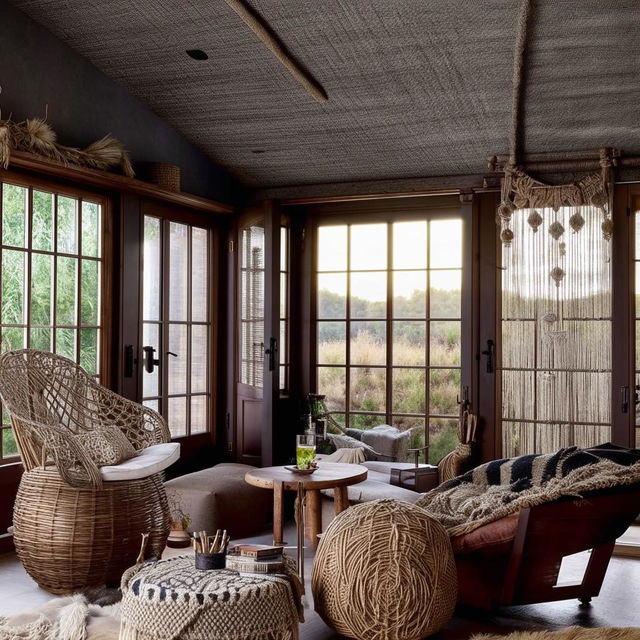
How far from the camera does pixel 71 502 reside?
12.1 ft

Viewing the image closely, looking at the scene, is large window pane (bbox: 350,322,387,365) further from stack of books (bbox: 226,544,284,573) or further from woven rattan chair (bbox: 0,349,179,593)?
stack of books (bbox: 226,544,284,573)

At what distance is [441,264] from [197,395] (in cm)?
193

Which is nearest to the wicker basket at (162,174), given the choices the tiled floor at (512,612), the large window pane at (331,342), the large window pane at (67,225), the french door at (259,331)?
the large window pane at (67,225)

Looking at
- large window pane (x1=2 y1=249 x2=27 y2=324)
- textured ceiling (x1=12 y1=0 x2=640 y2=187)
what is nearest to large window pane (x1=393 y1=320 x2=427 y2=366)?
textured ceiling (x1=12 y1=0 x2=640 y2=187)

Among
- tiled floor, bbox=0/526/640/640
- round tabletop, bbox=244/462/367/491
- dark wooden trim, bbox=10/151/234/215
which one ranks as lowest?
tiled floor, bbox=0/526/640/640

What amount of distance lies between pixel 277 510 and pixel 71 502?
0.93 meters

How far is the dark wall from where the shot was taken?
426cm

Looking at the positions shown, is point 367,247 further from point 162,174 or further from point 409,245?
point 162,174

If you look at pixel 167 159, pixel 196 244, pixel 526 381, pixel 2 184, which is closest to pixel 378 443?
pixel 526 381

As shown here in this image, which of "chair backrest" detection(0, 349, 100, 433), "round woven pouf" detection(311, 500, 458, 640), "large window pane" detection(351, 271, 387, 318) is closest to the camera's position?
"round woven pouf" detection(311, 500, 458, 640)

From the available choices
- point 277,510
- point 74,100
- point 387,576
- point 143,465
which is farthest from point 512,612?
point 74,100

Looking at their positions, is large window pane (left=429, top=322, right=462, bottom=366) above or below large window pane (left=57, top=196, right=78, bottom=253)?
below

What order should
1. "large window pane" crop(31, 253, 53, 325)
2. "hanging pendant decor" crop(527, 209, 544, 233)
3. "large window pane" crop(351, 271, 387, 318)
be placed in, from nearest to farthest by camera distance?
1. "large window pane" crop(31, 253, 53, 325)
2. "hanging pendant decor" crop(527, 209, 544, 233)
3. "large window pane" crop(351, 271, 387, 318)

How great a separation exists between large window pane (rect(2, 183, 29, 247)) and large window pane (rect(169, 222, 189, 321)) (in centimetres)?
124
